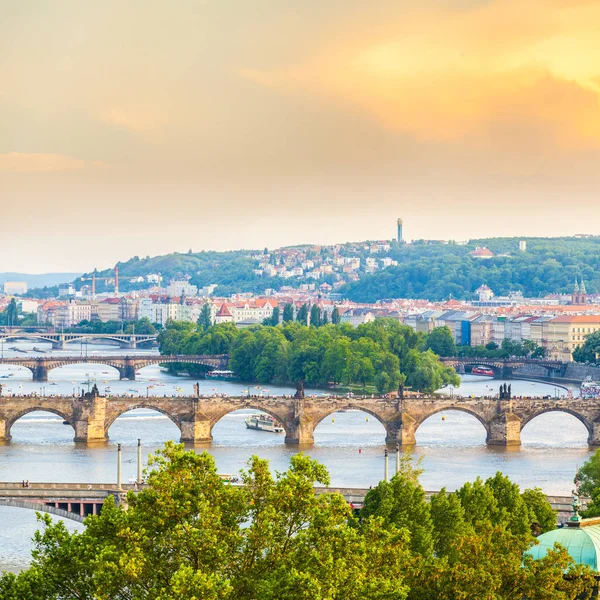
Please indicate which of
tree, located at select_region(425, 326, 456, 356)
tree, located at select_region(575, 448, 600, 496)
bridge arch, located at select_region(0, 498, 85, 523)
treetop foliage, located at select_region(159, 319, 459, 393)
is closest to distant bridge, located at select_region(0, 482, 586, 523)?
bridge arch, located at select_region(0, 498, 85, 523)

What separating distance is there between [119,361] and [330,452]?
36.7 m

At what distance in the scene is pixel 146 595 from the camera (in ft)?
64.8

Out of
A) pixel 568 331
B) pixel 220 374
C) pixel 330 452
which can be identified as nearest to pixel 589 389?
pixel 220 374

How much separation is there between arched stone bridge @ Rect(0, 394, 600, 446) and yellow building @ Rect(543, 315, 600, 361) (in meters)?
48.7

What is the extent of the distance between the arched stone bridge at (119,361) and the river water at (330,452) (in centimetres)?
1250

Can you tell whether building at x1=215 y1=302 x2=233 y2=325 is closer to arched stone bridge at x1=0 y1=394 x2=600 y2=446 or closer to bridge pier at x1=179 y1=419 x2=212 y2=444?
arched stone bridge at x1=0 y1=394 x2=600 y2=446

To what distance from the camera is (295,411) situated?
54844 millimetres

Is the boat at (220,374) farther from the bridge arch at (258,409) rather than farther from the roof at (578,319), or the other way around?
the bridge arch at (258,409)

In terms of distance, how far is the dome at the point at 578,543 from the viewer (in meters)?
21.9

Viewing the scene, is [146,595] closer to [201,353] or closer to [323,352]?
[323,352]

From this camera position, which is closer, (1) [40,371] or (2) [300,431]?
(2) [300,431]

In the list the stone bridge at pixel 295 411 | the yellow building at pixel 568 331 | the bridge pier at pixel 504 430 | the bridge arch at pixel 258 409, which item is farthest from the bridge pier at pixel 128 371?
the bridge pier at pixel 504 430

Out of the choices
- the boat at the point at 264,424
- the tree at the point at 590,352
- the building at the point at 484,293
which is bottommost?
the boat at the point at 264,424

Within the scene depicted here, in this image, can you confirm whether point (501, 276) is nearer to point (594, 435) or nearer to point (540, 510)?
point (594, 435)
